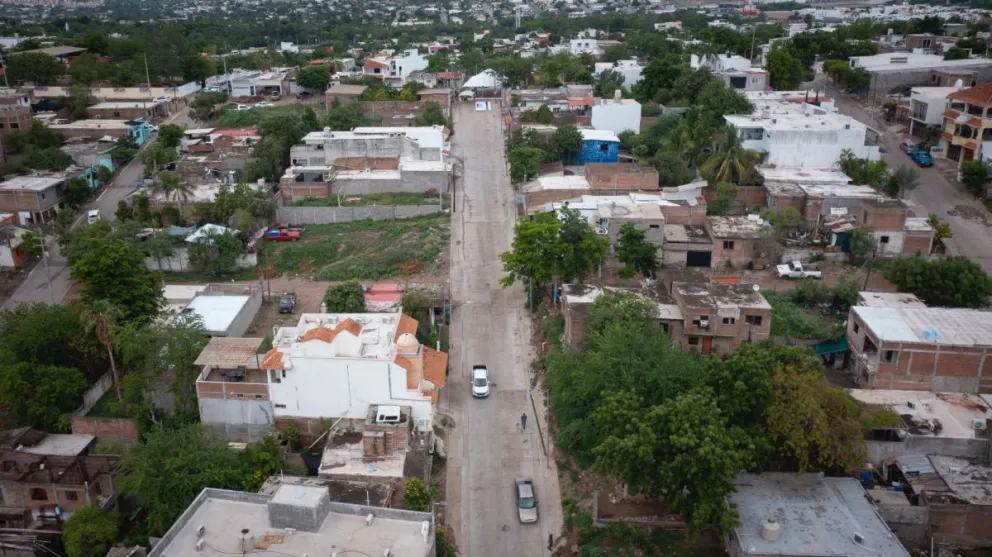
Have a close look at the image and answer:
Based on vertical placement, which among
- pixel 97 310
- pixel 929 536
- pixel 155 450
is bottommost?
pixel 929 536

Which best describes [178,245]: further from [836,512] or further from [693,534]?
[836,512]

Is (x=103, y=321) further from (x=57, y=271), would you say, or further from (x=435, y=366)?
(x=57, y=271)

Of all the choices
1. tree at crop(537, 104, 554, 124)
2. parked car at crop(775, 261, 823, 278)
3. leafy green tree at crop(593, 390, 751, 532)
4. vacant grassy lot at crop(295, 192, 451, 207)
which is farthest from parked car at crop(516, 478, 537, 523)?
tree at crop(537, 104, 554, 124)

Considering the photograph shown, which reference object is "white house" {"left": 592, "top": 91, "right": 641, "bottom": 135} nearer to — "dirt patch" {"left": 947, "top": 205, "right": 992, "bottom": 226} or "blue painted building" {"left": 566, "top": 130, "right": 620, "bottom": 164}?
"blue painted building" {"left": 566, "top": 130, "right": 620, "bottom": 164}

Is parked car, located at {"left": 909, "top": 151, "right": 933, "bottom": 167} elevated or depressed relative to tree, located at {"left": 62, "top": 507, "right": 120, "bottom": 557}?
elevated

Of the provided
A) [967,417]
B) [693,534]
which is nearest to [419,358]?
[693,534]

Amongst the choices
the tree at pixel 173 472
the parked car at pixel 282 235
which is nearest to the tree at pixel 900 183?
the parked car at pixel 282 235
